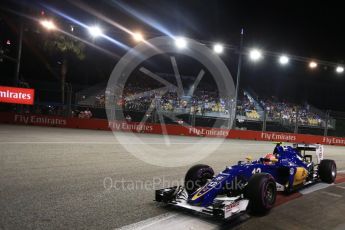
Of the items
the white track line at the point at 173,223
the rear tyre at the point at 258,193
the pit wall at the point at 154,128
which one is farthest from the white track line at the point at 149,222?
the pit wall at the point at 154,128

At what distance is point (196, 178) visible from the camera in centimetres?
620

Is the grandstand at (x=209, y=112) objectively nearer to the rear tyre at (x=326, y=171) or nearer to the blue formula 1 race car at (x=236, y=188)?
the rear tyre at (x=326, y=171)

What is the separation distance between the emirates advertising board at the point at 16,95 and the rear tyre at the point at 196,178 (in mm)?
16321

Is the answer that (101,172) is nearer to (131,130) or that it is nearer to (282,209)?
(282,209)

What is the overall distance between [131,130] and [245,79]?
19.0m

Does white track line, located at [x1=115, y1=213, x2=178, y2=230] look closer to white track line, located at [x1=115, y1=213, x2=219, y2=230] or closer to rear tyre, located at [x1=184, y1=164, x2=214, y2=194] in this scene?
white track line, located at [x1=115, y1=213, x2=219, y2=230]

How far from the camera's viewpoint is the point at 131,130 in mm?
20969

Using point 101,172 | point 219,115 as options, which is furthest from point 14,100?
point 101,172

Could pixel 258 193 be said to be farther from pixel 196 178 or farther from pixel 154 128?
pixel 154 128

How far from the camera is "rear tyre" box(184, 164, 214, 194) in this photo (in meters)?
6.16

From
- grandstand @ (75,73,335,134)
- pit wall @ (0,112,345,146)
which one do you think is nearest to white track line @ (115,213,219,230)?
pit wall @ (0,112,345,146)

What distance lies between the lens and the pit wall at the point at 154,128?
66.1 ft

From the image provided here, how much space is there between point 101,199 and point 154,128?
15985 mm

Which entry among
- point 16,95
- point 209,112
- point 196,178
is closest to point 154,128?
point 209,112
